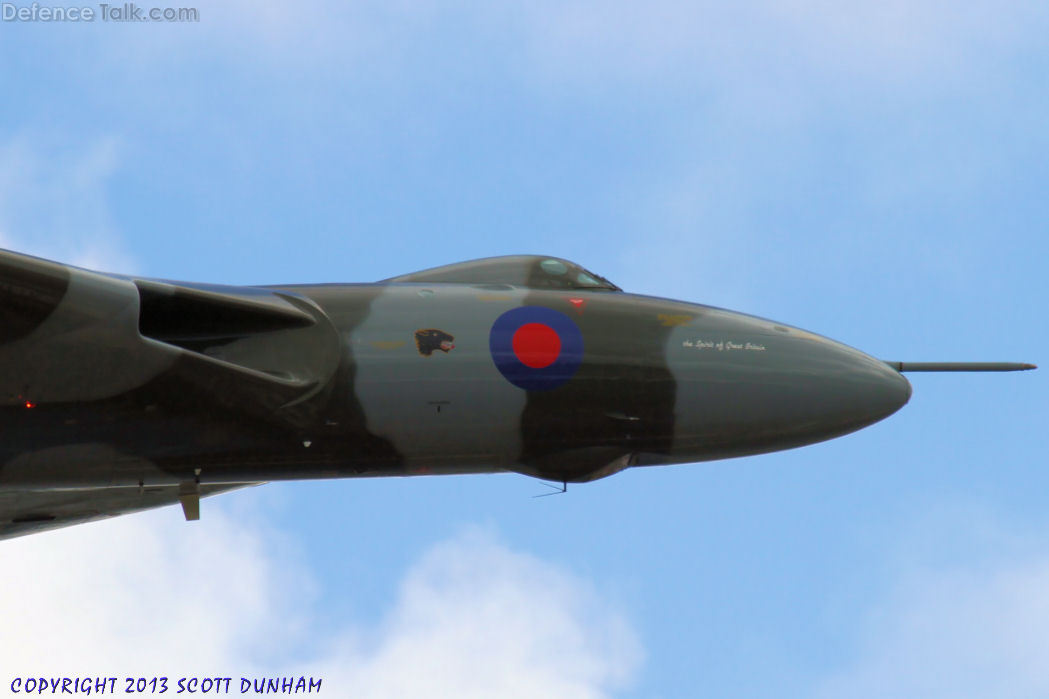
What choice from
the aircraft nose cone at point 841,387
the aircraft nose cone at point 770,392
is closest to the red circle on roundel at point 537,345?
the aircraft nose cone at point 770,392

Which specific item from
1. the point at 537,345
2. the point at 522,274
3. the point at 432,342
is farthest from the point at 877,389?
the point at 432,342

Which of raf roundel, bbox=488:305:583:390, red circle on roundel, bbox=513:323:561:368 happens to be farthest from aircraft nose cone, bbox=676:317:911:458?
red circle on roundel, bbox=513:323:561:368

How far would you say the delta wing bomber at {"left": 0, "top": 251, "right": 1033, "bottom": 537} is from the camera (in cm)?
1614

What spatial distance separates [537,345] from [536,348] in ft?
0.13

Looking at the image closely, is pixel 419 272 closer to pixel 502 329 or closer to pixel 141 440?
pixel 502 329

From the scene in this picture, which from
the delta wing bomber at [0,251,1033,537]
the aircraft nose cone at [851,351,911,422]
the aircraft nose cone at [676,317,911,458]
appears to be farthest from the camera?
the aircraft nose cone at [851,351,911,422]

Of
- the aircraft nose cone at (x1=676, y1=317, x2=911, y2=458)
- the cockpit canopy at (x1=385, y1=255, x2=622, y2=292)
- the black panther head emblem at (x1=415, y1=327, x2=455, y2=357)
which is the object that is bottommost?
the aircraft nose cone at (x1=676, y1=317, x2=911, y2=458)

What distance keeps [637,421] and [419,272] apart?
11.6 feet

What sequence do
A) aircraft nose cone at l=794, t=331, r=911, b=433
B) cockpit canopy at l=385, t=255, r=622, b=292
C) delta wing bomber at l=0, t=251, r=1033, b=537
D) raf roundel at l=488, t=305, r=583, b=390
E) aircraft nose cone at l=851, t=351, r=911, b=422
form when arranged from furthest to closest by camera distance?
cockpit canopy at l=385, t=255, r=622, b=292
aircraft nose cone at l=851, t=351, r=911, b=422
aircraft nose cone at l=794, t=331, r=911, b=433
raf roundel at l=488, t=305, r=583, b=390
delta wing bomber at l=0, t=251, r=1033, b=537

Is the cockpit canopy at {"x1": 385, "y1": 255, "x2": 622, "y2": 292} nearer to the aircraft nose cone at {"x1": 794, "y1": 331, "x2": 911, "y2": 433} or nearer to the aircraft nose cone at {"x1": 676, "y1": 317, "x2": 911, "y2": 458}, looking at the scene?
the aircraft nose cone at {"x1": 676, "y1": 317, "x2": 911, "y2": 458}

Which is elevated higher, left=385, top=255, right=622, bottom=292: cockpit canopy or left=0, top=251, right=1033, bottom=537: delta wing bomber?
left=385, top=255, right=622, bottom=292: cockpit canopy

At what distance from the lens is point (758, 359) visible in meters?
17.6

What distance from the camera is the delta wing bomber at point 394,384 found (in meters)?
16.1

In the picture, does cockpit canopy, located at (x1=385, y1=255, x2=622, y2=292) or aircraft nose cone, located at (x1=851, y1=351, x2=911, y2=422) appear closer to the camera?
aircraft nose cone, located at (x1=851, y1=351, x2=911, y2=422)
